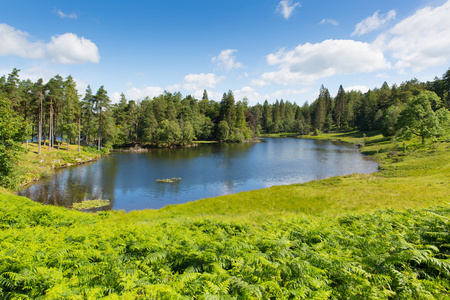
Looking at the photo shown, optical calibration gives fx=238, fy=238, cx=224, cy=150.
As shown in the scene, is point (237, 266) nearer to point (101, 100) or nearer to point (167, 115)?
point (101, 100)

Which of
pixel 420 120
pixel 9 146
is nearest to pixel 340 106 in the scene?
pixel 420 120

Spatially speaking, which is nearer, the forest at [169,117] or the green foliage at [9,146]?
the green foliage at [9,146]

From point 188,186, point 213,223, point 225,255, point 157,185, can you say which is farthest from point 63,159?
point 225,255

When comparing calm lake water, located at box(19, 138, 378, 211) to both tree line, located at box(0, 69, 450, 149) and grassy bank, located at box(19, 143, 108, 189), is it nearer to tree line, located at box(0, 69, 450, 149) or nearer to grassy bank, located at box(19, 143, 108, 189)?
grassy bank, located at box(19, 143, 108, 189)

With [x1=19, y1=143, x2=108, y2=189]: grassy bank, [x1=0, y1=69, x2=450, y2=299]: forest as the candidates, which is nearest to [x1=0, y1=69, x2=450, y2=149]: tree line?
[x1=19, y1=143, x2=108, y2=189]: grassy bank

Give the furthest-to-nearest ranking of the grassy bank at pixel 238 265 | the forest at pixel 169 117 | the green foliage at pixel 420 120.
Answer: the green foliage at pixel 420 120 < the forest at pixel 169 117 < the grassy bank at pixel 238 265

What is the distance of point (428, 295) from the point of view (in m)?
5.01

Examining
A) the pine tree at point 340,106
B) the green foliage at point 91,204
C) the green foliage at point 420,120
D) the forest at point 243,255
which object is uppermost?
the pine tree at point 340,106

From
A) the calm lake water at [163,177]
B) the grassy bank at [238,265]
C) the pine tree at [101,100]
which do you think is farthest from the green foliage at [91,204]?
the pine tree at [101,100]

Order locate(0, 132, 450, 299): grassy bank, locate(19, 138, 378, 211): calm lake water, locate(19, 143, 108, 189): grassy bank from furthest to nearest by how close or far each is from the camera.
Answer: locate(19, 143, 108, 189): grassy bank, locate(19, 138, 378, 211): calm lake water, locate(0, 132, 450, 299): grassy bank

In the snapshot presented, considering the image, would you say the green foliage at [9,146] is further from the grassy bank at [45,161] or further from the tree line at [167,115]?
the grassy bank at [45,161]

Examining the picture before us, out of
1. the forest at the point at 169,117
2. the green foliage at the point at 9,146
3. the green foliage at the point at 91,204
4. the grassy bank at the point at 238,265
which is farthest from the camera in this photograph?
the forest at the point at 169,117

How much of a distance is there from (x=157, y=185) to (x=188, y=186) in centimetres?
511

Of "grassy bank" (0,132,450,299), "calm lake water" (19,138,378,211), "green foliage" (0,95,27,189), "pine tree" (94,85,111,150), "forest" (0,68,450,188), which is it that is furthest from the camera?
"pine tree" (94,85,111,150)
